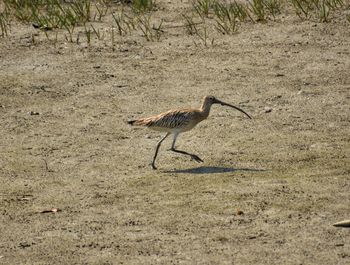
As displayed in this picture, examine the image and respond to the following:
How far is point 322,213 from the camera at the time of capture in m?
9.17

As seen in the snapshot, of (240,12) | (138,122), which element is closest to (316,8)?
(240,12)

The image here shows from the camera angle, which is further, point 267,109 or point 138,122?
point 267,109

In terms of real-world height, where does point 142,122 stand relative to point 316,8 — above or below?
below

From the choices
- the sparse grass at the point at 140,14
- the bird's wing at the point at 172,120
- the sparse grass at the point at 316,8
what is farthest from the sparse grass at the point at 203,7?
the bird's wing at the point at 172,120

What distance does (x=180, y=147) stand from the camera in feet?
37.2

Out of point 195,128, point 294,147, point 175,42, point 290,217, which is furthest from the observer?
point 175,42

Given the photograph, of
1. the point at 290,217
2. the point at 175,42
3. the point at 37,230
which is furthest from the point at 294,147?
the point at 175,42

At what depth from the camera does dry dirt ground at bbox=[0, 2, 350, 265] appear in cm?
877

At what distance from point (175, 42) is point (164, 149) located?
3435mm

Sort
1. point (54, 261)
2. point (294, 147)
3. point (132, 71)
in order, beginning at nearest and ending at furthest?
point (54, 261) → point (294, 147) → point (132, 71)

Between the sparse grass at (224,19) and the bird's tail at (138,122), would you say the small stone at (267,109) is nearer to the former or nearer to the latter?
the bird's tail at (138,122)

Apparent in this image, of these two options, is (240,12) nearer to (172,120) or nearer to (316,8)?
(316,8)

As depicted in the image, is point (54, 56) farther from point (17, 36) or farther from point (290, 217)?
point (290, 217)

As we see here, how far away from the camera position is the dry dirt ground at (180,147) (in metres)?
8.77
